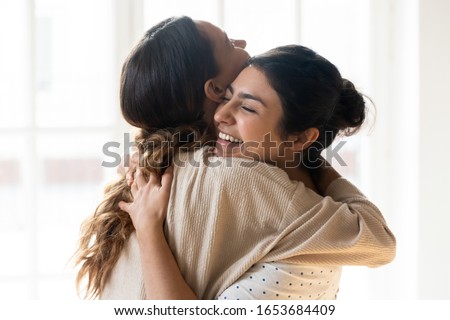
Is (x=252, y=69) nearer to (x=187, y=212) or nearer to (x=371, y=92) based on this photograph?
(x=187, y=212)

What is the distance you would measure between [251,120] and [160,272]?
34 centimetres

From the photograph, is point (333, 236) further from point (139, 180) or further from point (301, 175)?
point (139, 180)

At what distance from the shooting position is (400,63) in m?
2.57

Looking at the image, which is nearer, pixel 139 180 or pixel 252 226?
pixel 252 226

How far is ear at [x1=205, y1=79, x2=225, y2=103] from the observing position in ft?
4.34

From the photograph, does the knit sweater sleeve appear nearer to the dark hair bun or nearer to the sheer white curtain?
the dark hair bun

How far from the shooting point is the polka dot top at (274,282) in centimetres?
116

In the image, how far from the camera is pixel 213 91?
133 cm

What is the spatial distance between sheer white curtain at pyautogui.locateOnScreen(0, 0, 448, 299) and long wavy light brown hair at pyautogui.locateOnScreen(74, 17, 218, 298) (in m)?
1.18

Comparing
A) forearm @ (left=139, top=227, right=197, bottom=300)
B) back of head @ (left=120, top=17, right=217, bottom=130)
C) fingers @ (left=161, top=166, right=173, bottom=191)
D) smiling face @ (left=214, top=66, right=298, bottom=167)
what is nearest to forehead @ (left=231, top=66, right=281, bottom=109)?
smiling face @ (left=214, top=66, right=298, bottom=167)

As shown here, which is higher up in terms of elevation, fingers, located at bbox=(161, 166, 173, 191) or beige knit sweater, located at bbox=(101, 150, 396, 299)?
fingers, located at bbox=(161, 166, 173, 191)

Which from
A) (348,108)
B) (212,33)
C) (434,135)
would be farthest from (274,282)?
(434,135)

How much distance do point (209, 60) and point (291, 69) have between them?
8.2 inches

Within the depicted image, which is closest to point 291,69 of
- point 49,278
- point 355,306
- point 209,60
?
point 209,60
